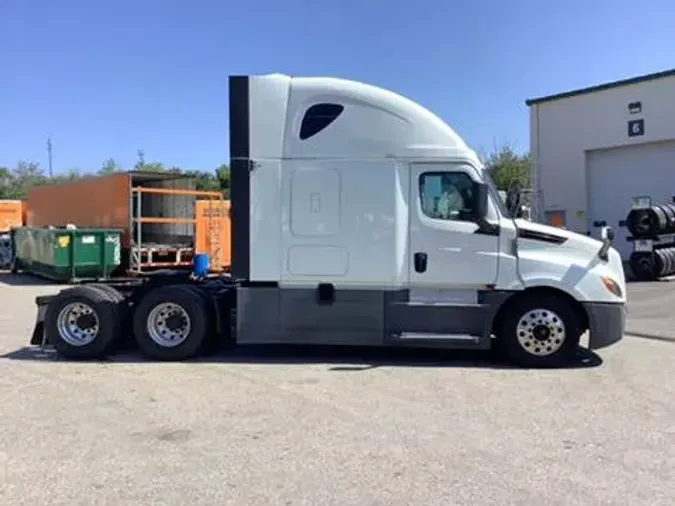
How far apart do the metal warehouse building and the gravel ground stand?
1838 centimetres

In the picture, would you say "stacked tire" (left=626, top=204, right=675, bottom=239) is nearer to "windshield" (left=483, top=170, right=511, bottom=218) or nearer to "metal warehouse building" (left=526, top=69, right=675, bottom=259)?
"metal warehouse building" (left=526, top=69, right=675, bottom=259)

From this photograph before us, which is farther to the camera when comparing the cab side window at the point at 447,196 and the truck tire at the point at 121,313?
the truck tire at the point at 121,313

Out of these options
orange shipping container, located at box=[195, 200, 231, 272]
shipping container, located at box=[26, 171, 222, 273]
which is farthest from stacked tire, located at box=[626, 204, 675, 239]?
shipping container, located at box=[26, 171, 222, 273]

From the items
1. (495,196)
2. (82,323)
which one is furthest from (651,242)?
(82,323)

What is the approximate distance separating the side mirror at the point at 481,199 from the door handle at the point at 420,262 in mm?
796

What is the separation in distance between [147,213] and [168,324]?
1356 centimetres

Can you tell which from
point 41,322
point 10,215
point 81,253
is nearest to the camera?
point 41,322

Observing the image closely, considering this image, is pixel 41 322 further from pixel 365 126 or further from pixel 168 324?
pixel 365 126

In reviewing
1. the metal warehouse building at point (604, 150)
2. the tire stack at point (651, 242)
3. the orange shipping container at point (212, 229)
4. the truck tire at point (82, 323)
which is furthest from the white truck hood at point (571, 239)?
the metal warehouse building at point (604, 150)

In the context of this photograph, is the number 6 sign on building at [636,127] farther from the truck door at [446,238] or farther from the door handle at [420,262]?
the door handle at [420,262]

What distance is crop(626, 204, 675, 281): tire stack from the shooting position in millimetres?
21750

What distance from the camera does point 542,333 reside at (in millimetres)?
8766

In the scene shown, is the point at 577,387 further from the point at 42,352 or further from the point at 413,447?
the point at 42,352

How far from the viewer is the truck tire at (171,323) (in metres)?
9.16
